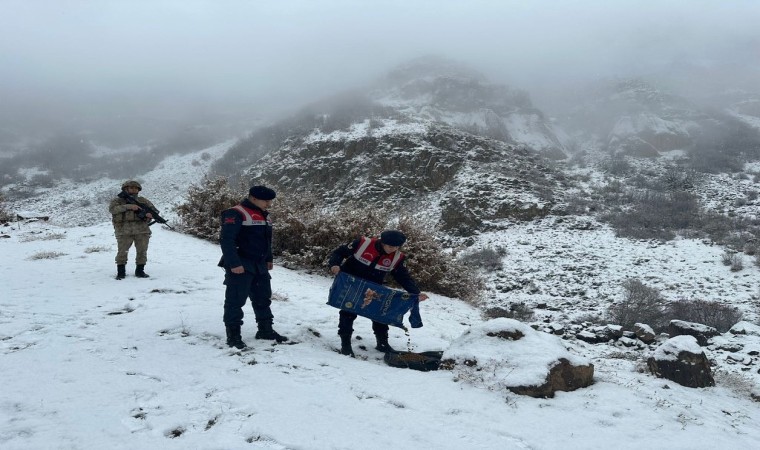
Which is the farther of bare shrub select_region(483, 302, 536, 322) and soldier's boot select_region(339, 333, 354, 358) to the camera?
bare shrub select_region(483, 302, 536, 322)

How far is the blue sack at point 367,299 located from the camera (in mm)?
5121

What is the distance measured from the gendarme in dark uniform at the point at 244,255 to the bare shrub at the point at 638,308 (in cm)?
854

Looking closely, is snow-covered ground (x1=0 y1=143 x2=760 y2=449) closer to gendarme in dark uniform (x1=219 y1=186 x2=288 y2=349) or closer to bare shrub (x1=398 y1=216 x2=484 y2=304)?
gendarme in dark uniform (x1=219 y1=186 x2=288 y2=349)

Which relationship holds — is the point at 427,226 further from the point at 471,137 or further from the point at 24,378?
the point at 471,137

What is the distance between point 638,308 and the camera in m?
11.1

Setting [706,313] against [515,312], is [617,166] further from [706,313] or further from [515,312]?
[515,312]

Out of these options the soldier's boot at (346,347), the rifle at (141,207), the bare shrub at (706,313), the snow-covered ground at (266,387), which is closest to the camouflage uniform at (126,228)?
the rifle at (141,207)

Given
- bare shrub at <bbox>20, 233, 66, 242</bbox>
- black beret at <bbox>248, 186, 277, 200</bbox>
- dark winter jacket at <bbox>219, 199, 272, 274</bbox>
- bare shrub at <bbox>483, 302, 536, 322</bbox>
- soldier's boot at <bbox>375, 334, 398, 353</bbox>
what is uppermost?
black beret at <bbox>248, 186, 277, 200</bbox>

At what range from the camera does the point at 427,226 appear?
12531 millimetres

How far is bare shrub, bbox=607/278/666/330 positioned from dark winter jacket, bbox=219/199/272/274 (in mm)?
8580

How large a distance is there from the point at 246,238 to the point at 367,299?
1.63 metres

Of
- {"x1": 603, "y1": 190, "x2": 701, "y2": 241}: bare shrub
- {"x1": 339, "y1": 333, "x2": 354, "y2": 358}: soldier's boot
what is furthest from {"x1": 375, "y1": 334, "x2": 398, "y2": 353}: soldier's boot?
{"x1": 603, "y1": 190, "x2": 701, "y2": 241}: bare shrub

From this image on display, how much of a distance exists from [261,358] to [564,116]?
60.6 metres

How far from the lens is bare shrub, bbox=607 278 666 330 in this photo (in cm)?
1033
